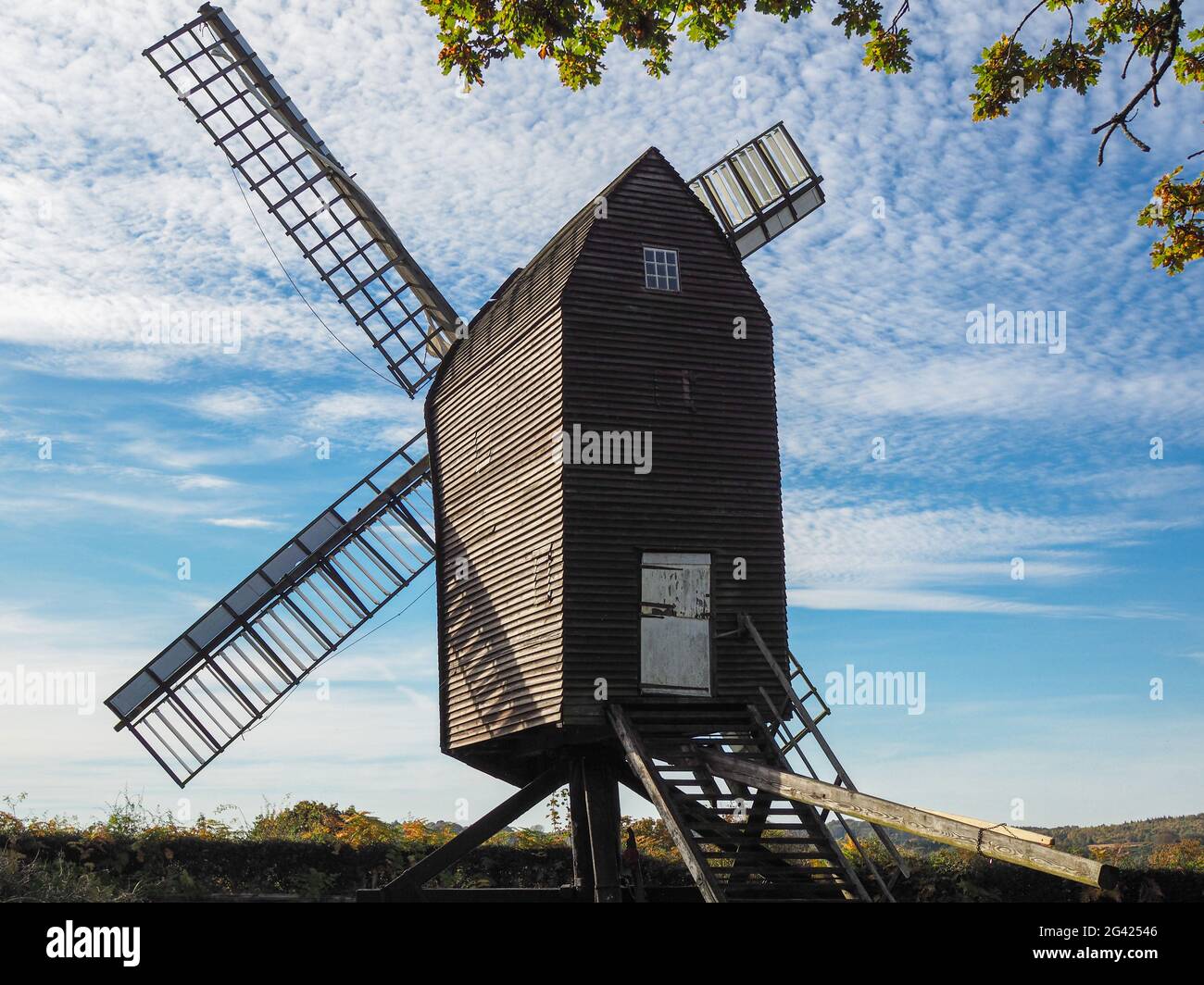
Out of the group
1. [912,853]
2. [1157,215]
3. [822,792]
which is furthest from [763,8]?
[912,853]

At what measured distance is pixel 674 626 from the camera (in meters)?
16.6

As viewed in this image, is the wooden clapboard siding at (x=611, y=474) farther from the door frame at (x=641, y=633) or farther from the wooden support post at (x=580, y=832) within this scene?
the wooden support post at (x=580, y=832)

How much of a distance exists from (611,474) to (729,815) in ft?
15.9

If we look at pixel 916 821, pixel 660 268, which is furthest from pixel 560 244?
pixel 916 821

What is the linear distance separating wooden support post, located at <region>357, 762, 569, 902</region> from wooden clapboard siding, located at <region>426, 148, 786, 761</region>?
611mm

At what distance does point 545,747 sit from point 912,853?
351 inches

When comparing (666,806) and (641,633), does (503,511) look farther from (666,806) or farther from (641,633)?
(666,806)

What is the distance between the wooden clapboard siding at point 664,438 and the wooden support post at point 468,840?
2.36 m

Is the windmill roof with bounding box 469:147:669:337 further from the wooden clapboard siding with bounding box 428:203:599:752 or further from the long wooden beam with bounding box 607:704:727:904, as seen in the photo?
the long wooden beam with bounding box 607:704:727:904

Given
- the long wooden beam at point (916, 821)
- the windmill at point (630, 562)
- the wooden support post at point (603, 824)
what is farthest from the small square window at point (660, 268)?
the wooden support post at point (603, 824)

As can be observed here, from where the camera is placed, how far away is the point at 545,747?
17500 mm

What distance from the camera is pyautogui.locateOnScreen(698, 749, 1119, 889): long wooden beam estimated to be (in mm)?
10273
